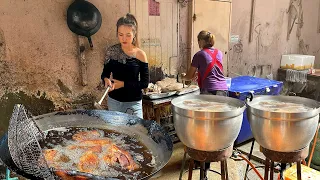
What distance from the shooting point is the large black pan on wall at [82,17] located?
3.82 m

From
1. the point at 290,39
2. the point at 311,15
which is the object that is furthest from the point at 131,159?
the point at 311,15

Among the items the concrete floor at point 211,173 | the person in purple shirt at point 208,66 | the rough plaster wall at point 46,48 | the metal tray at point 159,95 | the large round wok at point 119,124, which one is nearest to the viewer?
the large round wok at point 119,124

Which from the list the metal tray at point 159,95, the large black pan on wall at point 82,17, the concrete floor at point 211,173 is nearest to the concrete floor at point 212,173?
the concrete floor at point 211,173

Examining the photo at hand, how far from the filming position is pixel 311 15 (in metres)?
8.02

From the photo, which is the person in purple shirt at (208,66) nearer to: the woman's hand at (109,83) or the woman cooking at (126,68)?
the woman cooking at (126,68)

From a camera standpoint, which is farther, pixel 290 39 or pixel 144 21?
pixel 290 39

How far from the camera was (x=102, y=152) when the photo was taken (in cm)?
211

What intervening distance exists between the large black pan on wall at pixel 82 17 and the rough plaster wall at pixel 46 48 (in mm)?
121

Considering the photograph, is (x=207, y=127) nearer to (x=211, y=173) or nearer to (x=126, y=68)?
(x=126, y=68)

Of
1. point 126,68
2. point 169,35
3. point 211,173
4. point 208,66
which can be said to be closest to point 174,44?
point 169,35

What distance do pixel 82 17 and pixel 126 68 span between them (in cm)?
128

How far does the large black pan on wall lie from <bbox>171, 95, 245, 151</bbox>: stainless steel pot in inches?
92.3

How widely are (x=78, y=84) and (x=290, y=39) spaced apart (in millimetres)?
6038

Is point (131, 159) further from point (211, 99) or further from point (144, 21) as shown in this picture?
point (144, 21)
